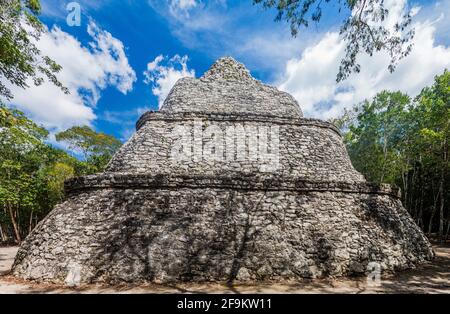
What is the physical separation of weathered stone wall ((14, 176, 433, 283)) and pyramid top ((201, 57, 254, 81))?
10.1 metres

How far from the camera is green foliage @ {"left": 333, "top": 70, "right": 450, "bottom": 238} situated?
46.0ft

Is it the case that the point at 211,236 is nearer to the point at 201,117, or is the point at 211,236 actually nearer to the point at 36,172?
the point at 201,117

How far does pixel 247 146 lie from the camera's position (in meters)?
9.14

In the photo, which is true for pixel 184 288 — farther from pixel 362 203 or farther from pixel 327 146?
pixel 327 146

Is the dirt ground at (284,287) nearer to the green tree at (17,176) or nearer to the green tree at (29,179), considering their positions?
the green tree at (17,176)

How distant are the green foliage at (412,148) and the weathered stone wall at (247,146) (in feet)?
25.2

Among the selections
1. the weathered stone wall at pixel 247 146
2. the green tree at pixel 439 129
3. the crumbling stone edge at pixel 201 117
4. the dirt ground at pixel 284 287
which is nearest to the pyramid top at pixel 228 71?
the crumbling stone edge at pixel 201 117

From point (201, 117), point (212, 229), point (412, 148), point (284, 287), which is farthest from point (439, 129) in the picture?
point (212, 229)

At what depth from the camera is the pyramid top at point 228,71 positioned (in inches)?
575

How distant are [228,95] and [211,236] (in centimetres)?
911

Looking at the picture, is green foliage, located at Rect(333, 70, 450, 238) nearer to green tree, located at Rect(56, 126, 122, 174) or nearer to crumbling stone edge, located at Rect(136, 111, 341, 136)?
crumbling stone edge, located at Rect(136, 111, 341, 136)

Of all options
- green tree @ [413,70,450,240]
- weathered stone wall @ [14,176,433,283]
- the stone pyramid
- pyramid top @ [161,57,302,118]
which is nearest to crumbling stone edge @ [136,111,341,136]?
pyramid top @ [161,57,302,118]

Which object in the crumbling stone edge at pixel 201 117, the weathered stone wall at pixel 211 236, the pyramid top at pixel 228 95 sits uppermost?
the pyramid top at pixel 228 95

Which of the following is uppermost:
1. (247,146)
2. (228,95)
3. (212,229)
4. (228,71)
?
(228,71)
